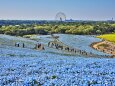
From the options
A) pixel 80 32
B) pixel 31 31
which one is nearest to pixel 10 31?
pixel 31 31

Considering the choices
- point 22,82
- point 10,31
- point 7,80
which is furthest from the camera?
point 10,31

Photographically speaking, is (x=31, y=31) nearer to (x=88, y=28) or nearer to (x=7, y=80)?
(x=88, y=28)

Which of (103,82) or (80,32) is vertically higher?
(103,82)

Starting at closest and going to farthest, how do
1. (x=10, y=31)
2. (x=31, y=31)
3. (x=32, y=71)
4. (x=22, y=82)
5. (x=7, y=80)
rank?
(x=22, y=82) < (x=7, y=80) < (x=32, y=71) < (x=10, y=31) < (x=31, y=31)

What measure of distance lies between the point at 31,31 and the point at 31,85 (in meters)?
155

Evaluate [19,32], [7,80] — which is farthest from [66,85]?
[19,32]

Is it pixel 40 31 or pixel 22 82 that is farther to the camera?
pixel 40 31

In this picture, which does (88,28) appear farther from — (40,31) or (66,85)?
(66,85)

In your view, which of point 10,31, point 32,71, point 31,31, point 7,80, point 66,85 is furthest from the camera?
point 31,31

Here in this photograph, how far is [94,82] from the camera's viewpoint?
11953 millimetres

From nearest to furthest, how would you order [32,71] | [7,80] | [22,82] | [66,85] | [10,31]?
[66,85] < [22,82] < [7,80] < [32,71] < [10,31]

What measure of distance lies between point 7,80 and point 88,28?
163344mm

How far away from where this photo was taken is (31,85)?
12.0 meters

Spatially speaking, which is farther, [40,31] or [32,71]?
[40,31]
